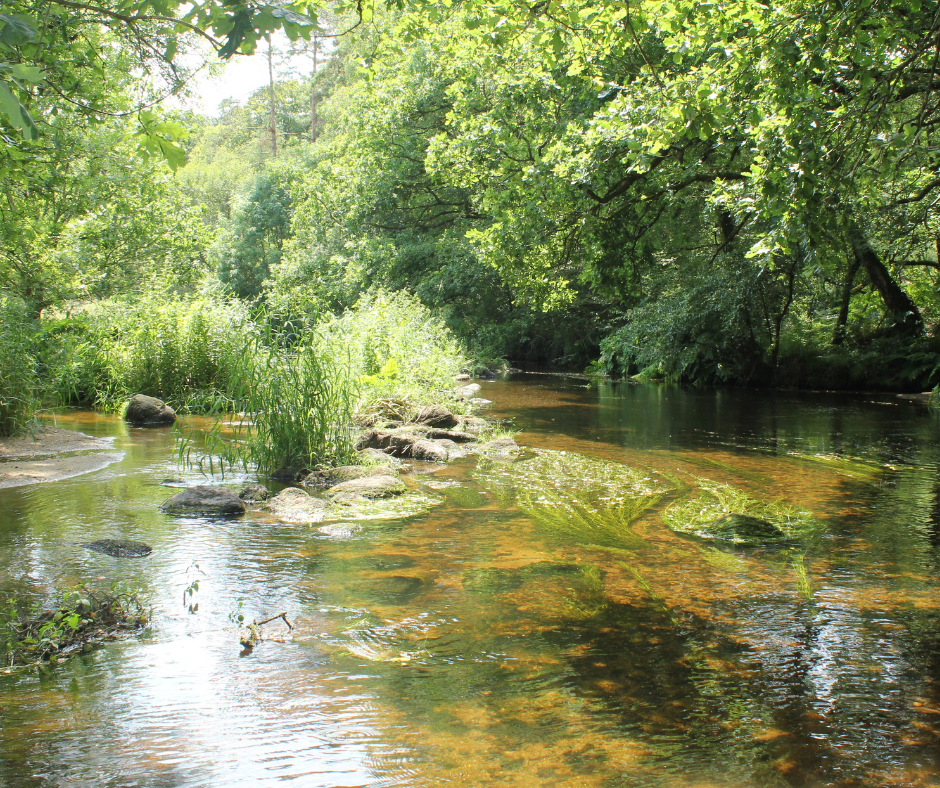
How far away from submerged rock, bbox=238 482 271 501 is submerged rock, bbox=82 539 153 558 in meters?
1.83

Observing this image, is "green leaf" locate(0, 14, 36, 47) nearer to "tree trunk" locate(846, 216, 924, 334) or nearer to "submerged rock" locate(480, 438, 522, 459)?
"submerged rock" locate(480, 438, 522, 459)

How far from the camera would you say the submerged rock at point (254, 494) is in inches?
308

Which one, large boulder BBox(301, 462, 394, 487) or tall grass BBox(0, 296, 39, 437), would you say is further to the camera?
tall grass BBox(0, 296, 39, 437)

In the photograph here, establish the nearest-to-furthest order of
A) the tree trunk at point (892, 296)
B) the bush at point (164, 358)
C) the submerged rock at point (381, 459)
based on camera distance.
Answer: the submerged rock at point (381, 459) < the bush at point (164, 358) < the tree trunk at point (892, 296)

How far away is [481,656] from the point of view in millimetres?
4211

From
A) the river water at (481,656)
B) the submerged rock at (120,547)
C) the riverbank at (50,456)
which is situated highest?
the riverbank at (50,456)

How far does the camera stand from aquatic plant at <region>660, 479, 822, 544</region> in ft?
22.0

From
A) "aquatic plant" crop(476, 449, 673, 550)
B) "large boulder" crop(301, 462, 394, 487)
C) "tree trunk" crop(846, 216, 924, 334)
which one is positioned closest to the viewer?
"aquatic plant" crop(476, 449, 673, 550)

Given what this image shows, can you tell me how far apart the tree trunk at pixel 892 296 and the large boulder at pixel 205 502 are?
15731 mm

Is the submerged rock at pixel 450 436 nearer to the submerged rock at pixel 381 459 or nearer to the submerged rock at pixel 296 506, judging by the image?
the submerged rock at pixel 381 459

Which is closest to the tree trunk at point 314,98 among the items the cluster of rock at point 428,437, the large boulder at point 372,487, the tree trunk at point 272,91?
the tree trunk at point 272,91

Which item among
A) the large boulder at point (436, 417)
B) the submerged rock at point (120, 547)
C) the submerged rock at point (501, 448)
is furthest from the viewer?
the large boulder at point (436, 417)

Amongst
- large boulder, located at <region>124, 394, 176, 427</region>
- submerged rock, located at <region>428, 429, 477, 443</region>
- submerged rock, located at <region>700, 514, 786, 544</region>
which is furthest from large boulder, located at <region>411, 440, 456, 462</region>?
large boulder, located at <region>124, 394, 176, 427</region>

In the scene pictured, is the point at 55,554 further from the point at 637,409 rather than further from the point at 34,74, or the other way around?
the point at 637,409
